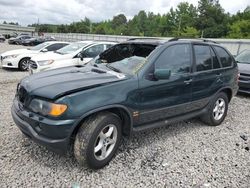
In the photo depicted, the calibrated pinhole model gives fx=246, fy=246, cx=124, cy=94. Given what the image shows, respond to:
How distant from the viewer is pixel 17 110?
3322 mm

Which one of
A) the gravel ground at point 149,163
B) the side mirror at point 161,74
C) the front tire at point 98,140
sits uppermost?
the side mirror at point 161,74

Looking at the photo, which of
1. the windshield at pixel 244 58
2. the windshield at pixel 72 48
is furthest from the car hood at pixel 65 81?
the windshield at pixel 244 58

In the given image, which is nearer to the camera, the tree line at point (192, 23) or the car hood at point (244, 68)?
the car hood at point (244, 68)

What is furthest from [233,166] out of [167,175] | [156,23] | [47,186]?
[156,23]

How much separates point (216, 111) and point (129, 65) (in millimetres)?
2374

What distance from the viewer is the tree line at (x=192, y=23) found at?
6034 cm

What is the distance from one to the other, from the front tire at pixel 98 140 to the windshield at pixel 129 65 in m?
0.78

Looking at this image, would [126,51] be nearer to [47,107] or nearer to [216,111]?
[47,107]

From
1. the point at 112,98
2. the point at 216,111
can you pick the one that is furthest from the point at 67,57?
the point at 112,98

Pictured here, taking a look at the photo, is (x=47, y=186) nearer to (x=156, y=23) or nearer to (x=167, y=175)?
(x=167, y=175)

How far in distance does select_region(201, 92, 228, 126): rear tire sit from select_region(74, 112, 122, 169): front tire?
2.30 meters

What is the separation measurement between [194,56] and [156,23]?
89.8 m

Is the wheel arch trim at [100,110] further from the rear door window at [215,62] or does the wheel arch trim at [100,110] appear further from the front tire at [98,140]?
the rear door window at [215,62]

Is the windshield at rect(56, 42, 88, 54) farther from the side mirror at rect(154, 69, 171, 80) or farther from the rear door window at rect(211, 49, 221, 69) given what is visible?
the side mirror at rect(154, 69, 171, 80)
